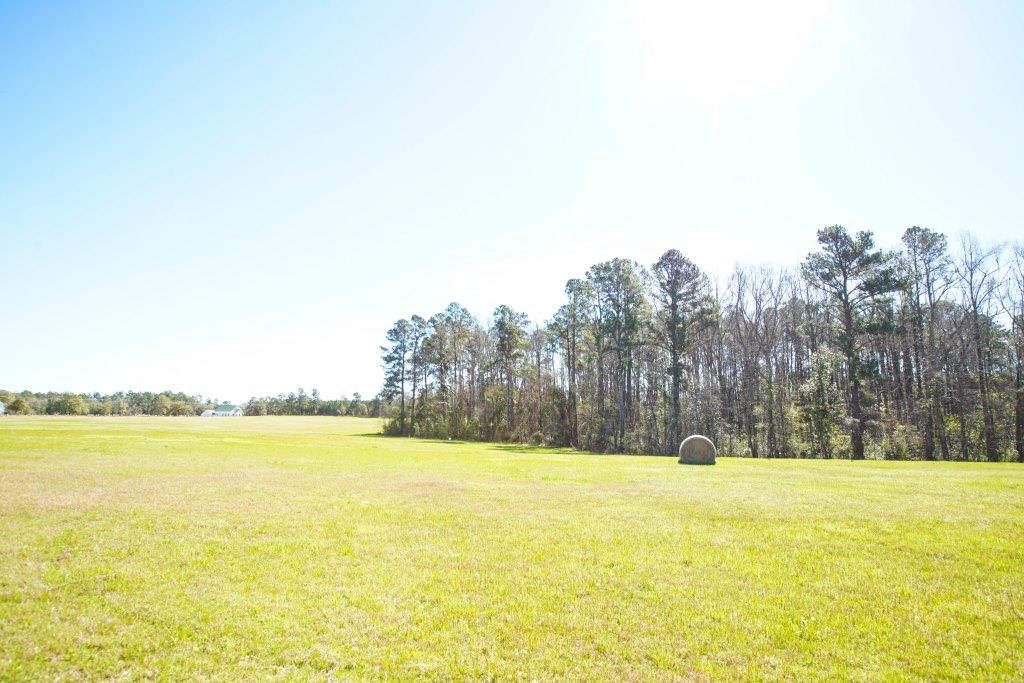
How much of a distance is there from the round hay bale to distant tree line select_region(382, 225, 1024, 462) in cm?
1497

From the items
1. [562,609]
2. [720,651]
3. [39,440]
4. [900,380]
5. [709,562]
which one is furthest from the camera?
[900,380]

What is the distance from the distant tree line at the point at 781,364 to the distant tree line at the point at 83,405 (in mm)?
111743

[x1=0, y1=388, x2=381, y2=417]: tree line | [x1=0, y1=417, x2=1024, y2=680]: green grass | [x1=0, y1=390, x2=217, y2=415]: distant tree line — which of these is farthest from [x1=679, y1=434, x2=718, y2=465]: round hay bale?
[x1=0, y1=390, x2=217, y2=415]: distant tree line

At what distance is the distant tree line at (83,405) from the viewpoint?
115562 mm

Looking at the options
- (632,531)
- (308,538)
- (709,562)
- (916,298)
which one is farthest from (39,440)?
(916,298)

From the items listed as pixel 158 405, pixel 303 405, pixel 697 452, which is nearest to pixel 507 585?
pixel 697 452

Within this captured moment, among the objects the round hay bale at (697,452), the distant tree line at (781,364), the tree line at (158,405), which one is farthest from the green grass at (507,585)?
the tree line at (158,405)

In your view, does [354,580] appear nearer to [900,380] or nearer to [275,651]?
[275,651]

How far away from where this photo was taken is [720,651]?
581 cm

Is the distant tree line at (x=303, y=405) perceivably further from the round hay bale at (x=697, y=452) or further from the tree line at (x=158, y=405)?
the round hay bale at (x=697, y=452)

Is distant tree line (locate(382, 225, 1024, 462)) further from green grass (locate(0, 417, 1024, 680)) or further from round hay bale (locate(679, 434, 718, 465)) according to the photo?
green grass (locate(0, 417, 1024, 680))

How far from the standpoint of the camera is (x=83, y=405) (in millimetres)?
123750

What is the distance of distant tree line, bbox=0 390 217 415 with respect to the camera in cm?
11556

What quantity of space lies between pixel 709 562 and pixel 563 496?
759cm
